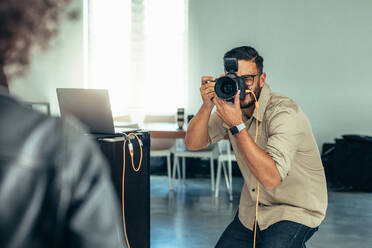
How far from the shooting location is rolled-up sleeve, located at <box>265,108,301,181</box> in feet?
4.66

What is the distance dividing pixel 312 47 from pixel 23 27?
16.0 ft

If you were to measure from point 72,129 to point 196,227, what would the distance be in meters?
2.66

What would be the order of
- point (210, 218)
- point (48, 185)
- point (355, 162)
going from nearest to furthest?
point (48, 185), point (210, 218), point (355, 162)

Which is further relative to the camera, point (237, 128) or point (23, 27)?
point (237, 128)

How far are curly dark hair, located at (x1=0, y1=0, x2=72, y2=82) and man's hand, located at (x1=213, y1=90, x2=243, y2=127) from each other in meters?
1.05

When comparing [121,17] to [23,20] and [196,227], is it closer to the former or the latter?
[196,227]

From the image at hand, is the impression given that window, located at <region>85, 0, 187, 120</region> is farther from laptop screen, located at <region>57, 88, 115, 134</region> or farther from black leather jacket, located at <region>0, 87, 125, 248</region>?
black leather jacket, located at <region>0, 87, 125, 248</region>

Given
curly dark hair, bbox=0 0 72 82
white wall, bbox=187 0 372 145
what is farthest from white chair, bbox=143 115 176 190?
curly dark hair, bbox=0 0 72 82

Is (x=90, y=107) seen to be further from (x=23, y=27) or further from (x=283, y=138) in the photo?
(x=23, y=27)

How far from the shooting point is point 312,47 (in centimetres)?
491

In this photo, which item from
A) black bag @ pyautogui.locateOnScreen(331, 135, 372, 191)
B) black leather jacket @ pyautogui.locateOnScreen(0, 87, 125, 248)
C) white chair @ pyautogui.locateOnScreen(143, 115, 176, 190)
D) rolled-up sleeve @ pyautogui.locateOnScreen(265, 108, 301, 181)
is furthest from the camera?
black bag @ pyautogui.locateOnScreen(331, 135, 372, 191)

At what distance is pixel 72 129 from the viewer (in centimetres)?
41

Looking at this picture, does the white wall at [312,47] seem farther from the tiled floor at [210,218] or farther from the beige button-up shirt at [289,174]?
the beige button-up shirt at [289,174]

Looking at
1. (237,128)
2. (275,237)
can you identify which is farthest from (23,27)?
(275,237)
